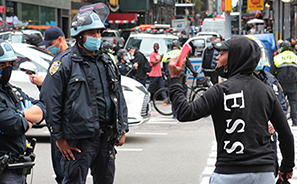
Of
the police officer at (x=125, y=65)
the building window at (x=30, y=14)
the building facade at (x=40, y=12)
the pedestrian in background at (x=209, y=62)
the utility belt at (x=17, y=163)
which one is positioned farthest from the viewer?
the building window at (x=30, y=14)

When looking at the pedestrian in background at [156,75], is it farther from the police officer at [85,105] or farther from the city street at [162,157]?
the police officer at [85,105]

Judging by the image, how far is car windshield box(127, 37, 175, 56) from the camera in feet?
58.8

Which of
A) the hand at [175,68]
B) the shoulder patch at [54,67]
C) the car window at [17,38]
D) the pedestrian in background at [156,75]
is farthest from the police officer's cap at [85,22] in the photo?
the car window at [17,38]

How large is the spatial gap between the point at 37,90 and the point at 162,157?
285 cm

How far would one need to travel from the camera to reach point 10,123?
11.3ft

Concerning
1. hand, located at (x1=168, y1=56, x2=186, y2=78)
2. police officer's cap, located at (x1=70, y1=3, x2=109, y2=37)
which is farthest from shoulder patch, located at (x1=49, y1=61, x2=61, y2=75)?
hand, located at (x1=168, y1=56, x2=186, y2=78)

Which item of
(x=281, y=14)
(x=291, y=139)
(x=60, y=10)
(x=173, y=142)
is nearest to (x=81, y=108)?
(x=291, y=139)

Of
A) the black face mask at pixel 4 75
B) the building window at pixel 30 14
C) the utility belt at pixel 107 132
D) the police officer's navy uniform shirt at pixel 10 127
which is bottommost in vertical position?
the utility belt at pixel 107 132

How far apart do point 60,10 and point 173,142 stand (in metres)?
33.6

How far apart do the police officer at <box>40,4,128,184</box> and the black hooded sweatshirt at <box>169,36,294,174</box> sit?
104 centimetres

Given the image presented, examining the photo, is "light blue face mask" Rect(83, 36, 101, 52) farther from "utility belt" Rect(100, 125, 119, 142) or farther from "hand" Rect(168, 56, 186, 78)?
"hand" Rect(168, 56, 186, 78)

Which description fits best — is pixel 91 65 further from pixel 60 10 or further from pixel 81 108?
pixel 60 10

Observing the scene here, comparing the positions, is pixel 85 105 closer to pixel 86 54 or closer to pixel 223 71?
pixel 86 54

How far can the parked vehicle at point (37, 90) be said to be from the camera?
9.47 metres
